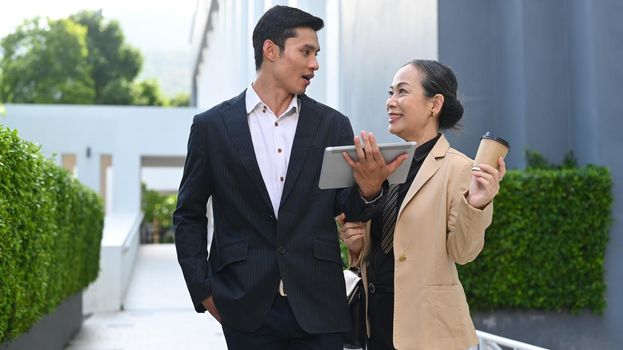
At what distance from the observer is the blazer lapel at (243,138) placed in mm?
2889

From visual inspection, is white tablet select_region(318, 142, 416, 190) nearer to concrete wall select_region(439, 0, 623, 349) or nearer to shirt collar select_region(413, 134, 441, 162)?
shirt collar select_region(413, 134, 441, 162)

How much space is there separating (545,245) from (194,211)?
574 cm

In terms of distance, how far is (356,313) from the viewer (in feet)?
10.4

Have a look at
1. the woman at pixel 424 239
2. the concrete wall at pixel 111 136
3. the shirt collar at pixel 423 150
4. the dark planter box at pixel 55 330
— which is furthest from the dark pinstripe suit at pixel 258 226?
the concrete wall at pixel 111 136

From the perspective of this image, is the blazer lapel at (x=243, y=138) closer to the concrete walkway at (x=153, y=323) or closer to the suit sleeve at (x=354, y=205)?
the suit sleeve at (x=354, y=205)

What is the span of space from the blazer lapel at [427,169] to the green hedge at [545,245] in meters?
5.03

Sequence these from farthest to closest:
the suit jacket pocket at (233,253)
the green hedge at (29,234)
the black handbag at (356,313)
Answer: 1. the green hedge at (29,234)
2. the black handbag at (356,313)
3. the suit jacket pocket at (233,253)

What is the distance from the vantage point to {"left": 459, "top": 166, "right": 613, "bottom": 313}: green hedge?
26.3ft

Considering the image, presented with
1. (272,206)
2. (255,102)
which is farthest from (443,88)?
(272,206)

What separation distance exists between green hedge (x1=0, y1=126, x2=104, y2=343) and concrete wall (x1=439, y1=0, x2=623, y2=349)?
154 inches

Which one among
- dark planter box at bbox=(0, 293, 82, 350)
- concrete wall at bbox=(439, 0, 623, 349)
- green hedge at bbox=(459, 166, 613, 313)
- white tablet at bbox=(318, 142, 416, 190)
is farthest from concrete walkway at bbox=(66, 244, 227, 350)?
white tablet at bbox=(318, 142, 416, 190)

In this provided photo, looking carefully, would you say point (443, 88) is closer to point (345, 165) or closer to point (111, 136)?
point (345, 165)

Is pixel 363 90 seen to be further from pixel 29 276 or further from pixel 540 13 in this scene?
pixel 29 276

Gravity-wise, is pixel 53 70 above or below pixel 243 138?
above
